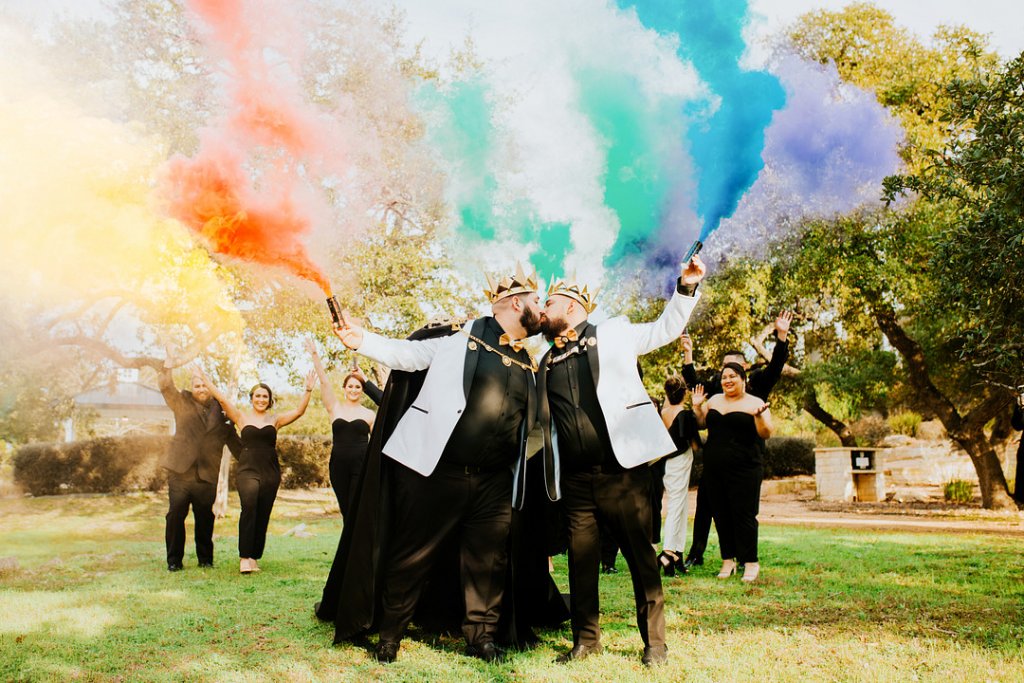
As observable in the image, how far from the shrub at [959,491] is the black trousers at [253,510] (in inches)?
785

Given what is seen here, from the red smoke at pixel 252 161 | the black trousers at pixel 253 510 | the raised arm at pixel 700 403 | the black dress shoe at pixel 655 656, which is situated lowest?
the black dress shoe at pixel 655 656

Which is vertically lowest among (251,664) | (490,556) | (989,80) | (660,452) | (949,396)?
(251,664)

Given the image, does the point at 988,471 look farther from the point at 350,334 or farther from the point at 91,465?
the point at 91,465

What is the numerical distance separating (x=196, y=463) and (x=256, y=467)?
38.2 inches

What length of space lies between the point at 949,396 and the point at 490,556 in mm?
21989

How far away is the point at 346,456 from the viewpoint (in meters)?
10.4

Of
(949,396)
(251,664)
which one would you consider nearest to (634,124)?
(251,664)

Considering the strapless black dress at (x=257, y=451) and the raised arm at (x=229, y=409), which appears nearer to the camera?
the strapless black dress at (x=257, y=451)

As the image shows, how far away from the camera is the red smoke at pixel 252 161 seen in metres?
7.82

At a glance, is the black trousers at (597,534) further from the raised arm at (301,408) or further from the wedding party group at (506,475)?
the raised arm at (301,408)

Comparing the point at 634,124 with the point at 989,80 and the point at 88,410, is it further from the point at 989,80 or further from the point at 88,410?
the point at 88,410

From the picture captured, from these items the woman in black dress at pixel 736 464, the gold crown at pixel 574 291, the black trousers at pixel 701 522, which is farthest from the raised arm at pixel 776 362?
the gold crown at pixel 574 291

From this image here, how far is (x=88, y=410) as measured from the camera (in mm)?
37031

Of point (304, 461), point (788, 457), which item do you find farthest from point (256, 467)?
point (788, 457)
